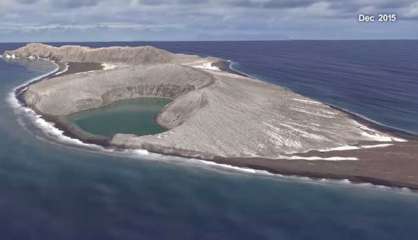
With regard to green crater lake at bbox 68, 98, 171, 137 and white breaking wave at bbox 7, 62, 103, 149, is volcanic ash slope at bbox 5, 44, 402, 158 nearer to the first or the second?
white breaking wave at bbox 7, 62, 103, 149

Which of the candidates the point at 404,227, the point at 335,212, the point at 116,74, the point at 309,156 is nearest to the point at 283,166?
the point at 309,156

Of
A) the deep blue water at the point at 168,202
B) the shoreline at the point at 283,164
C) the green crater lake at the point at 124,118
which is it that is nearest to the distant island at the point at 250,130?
the shoreline at the point at 283,164

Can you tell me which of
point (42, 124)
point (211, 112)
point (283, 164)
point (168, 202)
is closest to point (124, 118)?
point (42, 124)

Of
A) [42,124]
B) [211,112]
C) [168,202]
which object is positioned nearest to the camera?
[168,202]

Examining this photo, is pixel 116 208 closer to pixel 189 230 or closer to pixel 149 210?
pixel 149 210

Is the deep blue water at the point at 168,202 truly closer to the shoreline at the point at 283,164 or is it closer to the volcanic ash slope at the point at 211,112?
the shoreline at the point at 283,164

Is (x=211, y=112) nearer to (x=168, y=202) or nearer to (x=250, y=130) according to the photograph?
(x=250, y=130)
